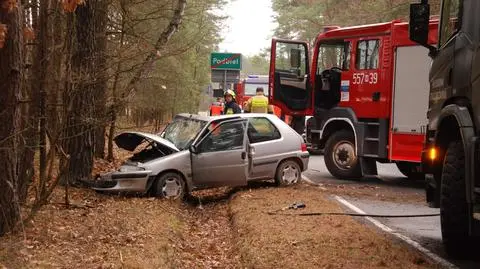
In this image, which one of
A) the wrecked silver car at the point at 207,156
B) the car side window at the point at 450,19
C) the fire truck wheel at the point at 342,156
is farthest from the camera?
the fire truck wheel at the point at 342,156

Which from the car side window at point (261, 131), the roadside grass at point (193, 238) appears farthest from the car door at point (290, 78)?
the roadside grass at point (193, 238)

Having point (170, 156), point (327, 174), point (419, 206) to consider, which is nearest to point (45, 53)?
point (170, 156)

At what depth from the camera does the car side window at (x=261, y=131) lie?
36.7 ft

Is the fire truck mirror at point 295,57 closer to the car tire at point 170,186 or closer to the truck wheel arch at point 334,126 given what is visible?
the truck wheel arch at point 334,126

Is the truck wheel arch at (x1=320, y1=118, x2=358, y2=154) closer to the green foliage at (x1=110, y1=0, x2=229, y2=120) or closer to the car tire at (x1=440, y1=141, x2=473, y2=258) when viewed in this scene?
the green foliage at (x1=110, y1=0, x2=229, y2=120)

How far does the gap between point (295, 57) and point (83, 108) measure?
226 inches

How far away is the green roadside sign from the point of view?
27.2 meters

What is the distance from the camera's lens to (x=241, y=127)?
430 inches

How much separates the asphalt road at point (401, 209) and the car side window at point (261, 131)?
1.87 m

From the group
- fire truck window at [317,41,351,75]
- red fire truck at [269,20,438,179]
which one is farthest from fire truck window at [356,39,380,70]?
fire truck window at [317,41,351,75]

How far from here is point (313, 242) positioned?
22.3ft

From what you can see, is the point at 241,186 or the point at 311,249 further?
the point at 241,186

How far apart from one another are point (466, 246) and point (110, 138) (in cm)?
994

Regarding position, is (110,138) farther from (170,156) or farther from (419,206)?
(419,206)
